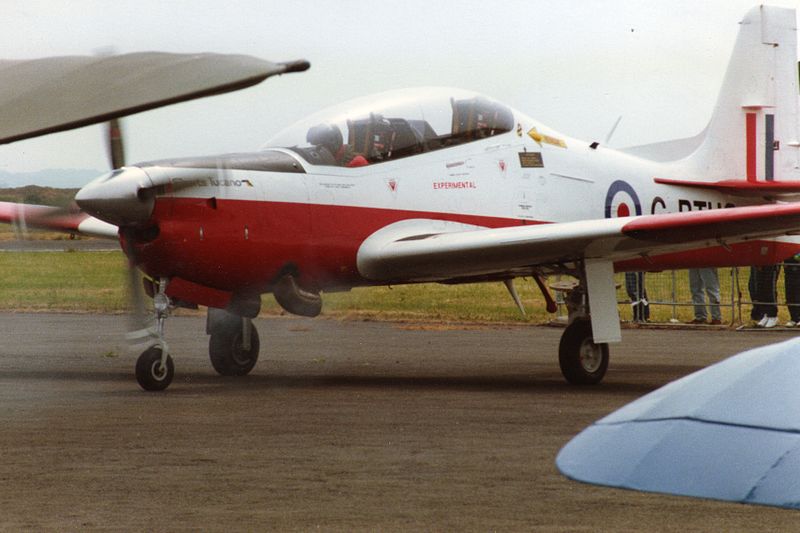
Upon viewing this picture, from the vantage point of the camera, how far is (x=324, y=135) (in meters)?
12.1

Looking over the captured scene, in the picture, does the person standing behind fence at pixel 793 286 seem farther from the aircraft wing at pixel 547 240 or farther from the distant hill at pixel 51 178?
the distant hill at pixel 51 178

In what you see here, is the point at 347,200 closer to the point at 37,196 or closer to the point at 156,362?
the point at 156,362

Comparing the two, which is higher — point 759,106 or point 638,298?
point 759,106

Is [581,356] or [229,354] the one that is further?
[229,354]

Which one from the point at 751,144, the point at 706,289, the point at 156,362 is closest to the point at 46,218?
the point at 156,362

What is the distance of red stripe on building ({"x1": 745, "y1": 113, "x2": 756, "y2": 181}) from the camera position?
51.5 feet

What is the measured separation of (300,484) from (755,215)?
604 centimetres

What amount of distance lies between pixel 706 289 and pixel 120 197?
13.3 meters

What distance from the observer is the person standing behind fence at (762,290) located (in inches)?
849

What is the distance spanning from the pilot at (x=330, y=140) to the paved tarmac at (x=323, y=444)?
2.12 metres

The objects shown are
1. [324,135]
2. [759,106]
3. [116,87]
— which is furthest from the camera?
[759,106]

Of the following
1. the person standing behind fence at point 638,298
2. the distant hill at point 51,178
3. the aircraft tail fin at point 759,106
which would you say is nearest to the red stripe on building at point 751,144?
the aircraft tail fin at point 759,106

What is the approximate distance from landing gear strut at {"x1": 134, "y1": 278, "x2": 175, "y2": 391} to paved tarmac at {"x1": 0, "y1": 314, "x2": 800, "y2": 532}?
4.5 inches

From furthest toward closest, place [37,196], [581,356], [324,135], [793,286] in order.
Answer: [793,286], [581,356], [324,135], [37,196]
